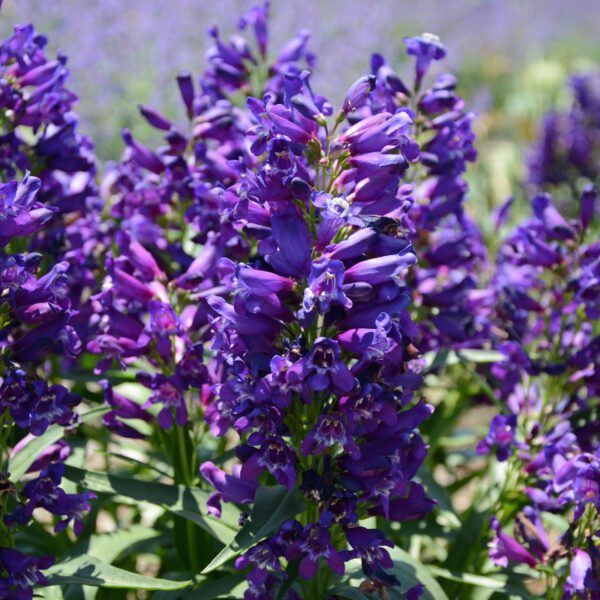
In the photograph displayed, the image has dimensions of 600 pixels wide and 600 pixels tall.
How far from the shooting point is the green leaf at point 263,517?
8.11 ft

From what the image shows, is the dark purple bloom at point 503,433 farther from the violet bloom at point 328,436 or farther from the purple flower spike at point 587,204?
the violet bloom at point 328,436

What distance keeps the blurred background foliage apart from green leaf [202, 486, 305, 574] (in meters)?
4.69

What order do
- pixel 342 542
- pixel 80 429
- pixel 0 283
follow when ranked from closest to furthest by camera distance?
pixel 0 283
pixel 342 542
pixel 80 429

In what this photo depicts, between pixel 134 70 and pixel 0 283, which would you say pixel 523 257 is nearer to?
pixel 0 283

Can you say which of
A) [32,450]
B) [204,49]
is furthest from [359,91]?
[204,49]

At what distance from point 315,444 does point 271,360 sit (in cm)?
29

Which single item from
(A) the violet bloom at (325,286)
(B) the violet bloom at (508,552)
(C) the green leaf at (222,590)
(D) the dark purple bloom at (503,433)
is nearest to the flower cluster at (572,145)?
(D) the dark purple bloom at (503,433)

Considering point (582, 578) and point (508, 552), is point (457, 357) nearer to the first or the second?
point (508, 552)

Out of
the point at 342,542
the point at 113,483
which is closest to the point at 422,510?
the point at 342,542

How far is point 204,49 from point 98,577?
303 inches

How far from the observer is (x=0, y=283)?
2.57 meters

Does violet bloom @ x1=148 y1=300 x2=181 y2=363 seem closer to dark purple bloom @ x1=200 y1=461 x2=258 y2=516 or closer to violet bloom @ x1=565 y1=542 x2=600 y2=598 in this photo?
dark purple bloom @ x1=200 y1=461 x2=258 y2=516

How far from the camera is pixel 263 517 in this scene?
8.52ft

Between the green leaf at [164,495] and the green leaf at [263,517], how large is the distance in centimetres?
38
